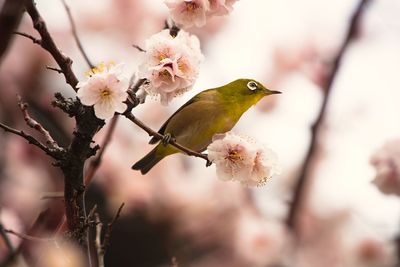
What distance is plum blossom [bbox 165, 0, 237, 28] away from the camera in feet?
7.11

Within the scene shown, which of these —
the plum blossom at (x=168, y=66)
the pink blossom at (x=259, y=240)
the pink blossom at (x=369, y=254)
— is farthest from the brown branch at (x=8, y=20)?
the pink blossom at (x=259, y=240)

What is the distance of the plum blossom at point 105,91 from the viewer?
1.71 metres

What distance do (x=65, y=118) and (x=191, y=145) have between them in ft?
7.95

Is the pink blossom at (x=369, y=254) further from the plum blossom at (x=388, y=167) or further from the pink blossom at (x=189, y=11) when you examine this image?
the pink blossom at (x=189, y=11)

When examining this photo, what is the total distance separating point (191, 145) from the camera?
2826 mm

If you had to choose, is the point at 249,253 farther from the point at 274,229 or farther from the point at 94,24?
the point at 94,24

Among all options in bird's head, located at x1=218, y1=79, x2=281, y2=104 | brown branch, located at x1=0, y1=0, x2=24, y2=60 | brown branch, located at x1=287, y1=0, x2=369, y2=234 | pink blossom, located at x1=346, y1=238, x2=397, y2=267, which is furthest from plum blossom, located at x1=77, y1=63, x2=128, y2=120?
pink blossom, located at x1=346, y1=238, x2=397, y2=267

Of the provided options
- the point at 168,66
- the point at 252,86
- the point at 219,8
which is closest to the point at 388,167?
the point at 252,86

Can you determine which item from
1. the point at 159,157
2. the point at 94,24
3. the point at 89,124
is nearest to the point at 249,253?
the point at 159,157

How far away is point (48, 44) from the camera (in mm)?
1593

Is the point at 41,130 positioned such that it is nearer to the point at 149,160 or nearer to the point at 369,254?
the point at 149,160

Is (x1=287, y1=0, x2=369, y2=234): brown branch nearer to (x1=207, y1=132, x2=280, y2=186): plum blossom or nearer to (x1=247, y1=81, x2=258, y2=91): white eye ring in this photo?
(x1=247, y1=81, x2=258, y2=91): white eye ring

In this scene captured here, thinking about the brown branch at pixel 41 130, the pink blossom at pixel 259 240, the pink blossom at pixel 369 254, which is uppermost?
the pink blossom at pixel 259 240

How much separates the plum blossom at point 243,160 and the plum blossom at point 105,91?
0.47 metres
